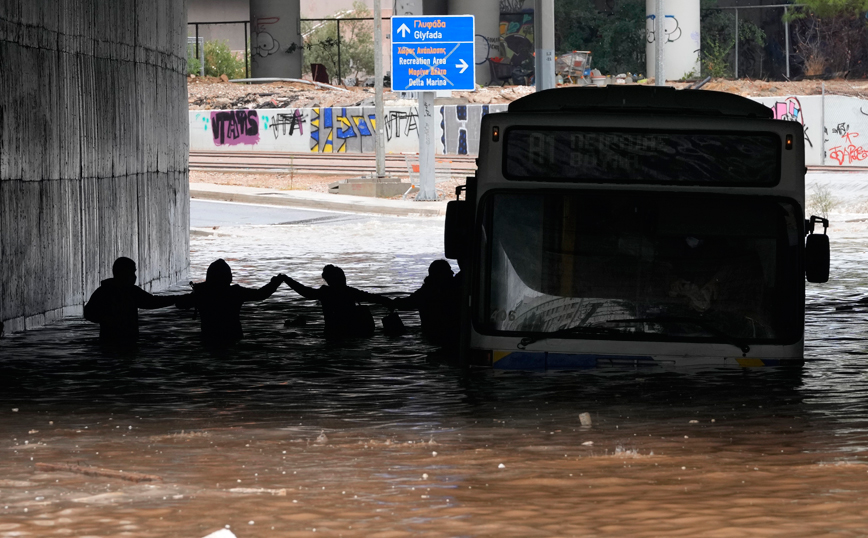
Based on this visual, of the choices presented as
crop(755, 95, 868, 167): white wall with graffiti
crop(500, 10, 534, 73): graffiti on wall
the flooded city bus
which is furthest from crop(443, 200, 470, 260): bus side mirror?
crop(500, 10, 534, 73): graffiti on wall

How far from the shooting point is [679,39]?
212 ft

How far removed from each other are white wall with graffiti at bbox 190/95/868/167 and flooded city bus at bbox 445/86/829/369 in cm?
3781

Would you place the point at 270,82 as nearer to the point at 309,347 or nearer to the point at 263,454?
the point at 309,347

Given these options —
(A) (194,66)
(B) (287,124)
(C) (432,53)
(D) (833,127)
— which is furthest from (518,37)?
(C) (432,53)

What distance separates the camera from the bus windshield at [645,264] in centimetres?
1005

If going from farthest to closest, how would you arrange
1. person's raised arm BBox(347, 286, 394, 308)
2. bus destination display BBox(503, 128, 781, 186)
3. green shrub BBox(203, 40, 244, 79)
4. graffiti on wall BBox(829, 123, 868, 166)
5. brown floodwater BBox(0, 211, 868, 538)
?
green shrub BBox(203, 40, 244, 79), graffiti on wall BBox(829, 123, 868, 166), person's raised arm BBox(347, 286, 394, 308), bus destination display BBox(503, 128, 781, 186), brown floodwater BBox(0, 211, 868, 538)

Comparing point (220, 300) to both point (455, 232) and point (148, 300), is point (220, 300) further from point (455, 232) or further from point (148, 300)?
point (455, 232)

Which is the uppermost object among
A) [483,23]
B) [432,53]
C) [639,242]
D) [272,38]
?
[483,23]

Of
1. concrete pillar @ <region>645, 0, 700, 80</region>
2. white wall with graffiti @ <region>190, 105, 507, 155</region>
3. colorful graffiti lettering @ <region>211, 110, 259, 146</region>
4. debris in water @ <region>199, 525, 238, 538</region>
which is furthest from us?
concrete pillar @ <region>645, 0, 700, 80</region>

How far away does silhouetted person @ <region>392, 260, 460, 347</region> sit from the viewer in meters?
12.7

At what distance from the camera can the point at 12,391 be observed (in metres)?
11.1

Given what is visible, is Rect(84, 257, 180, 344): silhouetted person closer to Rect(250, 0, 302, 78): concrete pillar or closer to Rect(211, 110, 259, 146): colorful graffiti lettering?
Rect(211, 110, 259, 146): colorful graffiti lettering

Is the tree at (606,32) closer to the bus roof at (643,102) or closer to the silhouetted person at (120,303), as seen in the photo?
the silhouetted person at (120,303)

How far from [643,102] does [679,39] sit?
55.4 meters
